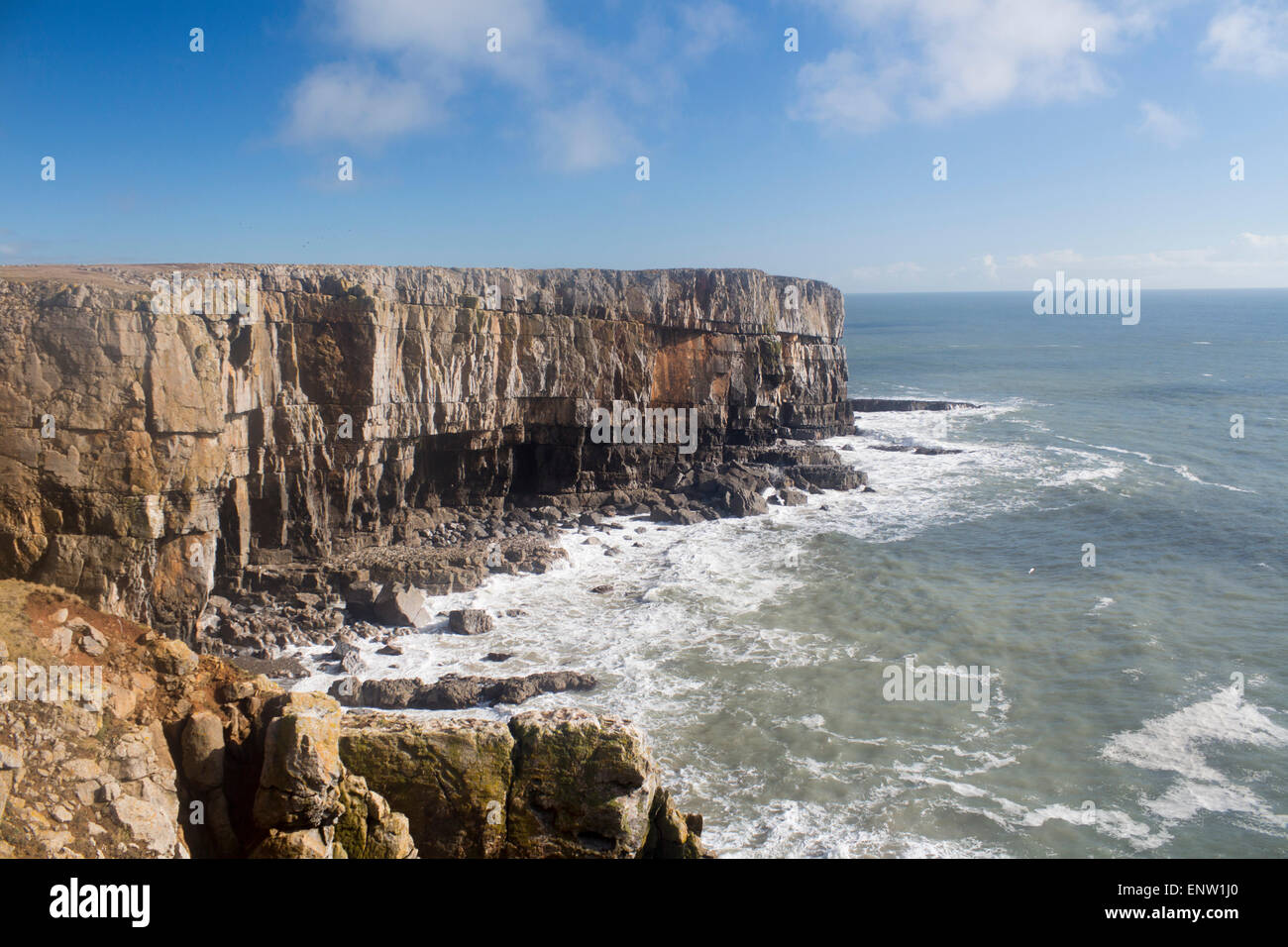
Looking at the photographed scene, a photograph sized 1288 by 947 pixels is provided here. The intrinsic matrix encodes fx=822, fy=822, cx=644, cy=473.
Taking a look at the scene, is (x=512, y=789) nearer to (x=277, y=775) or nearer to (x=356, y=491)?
(x=277, y=775)

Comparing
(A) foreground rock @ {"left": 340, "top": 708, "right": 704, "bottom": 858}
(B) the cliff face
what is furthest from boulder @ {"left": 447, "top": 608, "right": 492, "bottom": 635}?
(A) foreground rock @ {"left": 340, "top": 708, "right": 704, "bottom": 858}

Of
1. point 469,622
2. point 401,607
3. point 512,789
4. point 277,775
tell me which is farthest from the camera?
point 401,607

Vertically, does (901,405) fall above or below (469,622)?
above

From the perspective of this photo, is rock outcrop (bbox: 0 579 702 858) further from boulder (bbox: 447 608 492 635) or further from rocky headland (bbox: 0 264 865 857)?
boulder (bbox: 447 608 492 635)

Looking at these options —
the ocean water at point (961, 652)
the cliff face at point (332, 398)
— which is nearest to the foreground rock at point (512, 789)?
the ocean water at point (961, 652)

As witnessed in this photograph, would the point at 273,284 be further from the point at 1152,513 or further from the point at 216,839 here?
the point at 1152,513

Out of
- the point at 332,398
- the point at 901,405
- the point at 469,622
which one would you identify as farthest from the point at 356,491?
the point at 901,405
